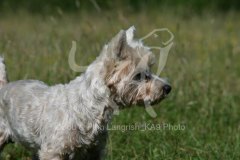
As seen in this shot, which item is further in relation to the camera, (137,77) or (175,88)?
(175,88)

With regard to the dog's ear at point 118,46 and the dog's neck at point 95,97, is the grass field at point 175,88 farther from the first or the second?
the dog's ear at point 118,46

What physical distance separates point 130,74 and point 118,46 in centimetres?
28

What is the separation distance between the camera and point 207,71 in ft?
33.3

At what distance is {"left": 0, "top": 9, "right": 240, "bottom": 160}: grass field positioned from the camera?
23.5ft

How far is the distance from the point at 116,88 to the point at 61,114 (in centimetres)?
52

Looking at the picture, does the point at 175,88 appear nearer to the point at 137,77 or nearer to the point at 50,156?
the point at 137,77

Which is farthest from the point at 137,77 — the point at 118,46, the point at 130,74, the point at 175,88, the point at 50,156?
the point at 175,88

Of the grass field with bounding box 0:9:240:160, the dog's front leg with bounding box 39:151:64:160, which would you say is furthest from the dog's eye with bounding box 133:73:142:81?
the grass field with bounding box 0:9:240:160

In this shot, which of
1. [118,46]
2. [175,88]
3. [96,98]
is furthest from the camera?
[175,88]

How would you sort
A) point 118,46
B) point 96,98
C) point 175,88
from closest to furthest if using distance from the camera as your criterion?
1. point 118,46
2. point 96,98
3. point 175,88

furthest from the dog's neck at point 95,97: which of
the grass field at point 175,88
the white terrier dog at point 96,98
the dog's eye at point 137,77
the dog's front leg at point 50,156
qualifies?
the grass field at point 175,88

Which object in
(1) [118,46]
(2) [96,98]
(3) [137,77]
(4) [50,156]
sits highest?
(1) [118,46]

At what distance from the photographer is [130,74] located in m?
5.91

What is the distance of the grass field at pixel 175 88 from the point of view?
7.17 meters
